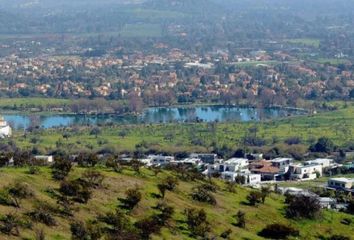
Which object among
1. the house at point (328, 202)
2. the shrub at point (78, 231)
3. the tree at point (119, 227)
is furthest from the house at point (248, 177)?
the shrub at point (78, 231)

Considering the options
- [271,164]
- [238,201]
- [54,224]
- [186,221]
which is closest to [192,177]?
[238,201]

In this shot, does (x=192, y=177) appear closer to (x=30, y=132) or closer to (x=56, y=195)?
(x=56, y=195)

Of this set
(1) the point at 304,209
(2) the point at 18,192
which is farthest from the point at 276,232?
(2) the point at 18,192

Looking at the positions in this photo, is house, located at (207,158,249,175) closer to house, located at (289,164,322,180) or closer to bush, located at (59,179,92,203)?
house, located at (289,164,322,180)

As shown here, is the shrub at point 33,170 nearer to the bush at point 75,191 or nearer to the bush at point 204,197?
the bush at point 75,191

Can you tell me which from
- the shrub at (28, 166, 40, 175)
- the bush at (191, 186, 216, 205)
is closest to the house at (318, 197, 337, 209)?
the bush at (191, 186, 216, 205)

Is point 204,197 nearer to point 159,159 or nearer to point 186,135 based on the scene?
point 159,159
